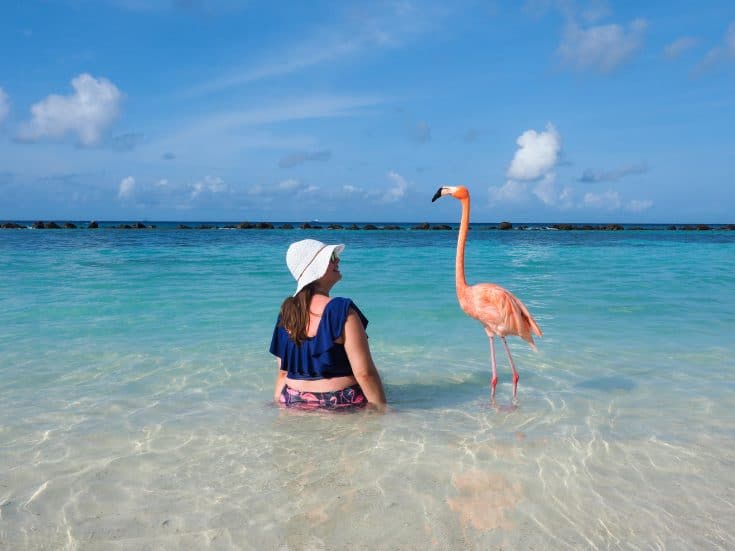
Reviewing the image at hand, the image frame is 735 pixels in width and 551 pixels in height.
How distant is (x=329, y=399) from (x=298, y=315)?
0.86 m

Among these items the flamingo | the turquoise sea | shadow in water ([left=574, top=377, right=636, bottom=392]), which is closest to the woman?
the turquoise sea

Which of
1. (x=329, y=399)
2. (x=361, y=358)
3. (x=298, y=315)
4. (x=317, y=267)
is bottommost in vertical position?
(x=329, y=399)

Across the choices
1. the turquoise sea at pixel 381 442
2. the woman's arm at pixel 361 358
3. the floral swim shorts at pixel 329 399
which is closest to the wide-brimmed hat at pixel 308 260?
the woman's arm at pixel 361 358

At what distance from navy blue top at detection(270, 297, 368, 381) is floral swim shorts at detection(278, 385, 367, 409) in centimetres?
15

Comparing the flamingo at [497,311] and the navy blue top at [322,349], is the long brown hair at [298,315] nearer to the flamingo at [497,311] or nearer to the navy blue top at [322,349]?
the navy blue top at [322,349]

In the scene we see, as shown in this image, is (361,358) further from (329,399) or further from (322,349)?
(329,399)

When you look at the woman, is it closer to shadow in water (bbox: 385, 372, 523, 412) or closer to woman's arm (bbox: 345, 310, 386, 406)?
woman's arm (bbox: 345, 310, 386, 406)

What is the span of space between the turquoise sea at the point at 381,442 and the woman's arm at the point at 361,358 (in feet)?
0.94

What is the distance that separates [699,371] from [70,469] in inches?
254

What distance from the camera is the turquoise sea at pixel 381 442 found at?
3.34 meters

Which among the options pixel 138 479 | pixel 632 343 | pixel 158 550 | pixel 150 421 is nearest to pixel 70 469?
pixel 138 479

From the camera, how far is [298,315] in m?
4.56

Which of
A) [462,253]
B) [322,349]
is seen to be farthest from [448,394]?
[322,349]

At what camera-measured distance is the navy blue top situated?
4504 mm
